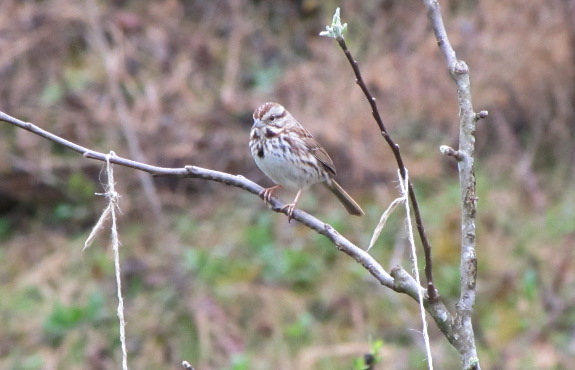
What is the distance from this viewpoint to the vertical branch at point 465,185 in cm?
163

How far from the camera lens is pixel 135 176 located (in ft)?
22.2

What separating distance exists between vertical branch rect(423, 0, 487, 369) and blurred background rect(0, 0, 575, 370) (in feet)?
12.2

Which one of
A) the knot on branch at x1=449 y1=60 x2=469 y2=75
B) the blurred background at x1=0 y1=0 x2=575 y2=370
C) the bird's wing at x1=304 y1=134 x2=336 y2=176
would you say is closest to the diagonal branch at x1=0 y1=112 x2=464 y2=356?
the knot on branch at x1=449 y1=60 x2=469 y2=75

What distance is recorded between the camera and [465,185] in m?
1.64

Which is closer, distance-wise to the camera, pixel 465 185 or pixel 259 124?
pixel 465 185

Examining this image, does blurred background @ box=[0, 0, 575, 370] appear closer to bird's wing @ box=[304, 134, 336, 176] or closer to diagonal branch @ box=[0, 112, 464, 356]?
bird's wing @ box=[304, 134, 336, 176]

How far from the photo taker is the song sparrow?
3.86 meters

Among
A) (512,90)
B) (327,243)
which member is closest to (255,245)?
(327,243)

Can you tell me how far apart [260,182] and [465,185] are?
17.2 feet

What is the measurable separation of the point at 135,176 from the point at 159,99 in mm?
779

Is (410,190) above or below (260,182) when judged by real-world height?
below

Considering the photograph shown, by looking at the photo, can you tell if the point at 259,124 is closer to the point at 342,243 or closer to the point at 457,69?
the point at 342,243

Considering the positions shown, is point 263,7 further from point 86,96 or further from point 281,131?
point 281,131

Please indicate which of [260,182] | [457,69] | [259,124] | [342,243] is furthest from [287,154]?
[260,182]
